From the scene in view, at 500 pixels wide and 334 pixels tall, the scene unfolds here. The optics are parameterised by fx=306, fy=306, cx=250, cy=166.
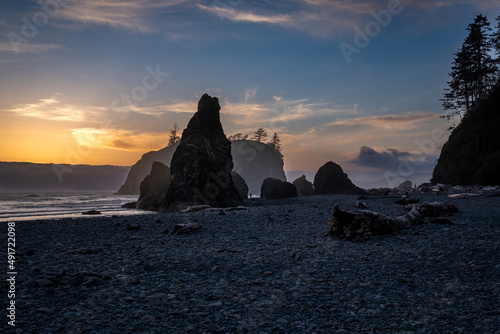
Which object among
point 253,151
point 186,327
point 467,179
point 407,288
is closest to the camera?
point 186,327

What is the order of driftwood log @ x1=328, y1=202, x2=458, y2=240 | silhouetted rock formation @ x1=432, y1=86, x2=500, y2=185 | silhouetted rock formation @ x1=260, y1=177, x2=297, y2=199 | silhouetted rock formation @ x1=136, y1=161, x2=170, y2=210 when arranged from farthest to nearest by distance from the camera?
silhouetted rock formation @ x1=260, y1=177, x2=297, y2=199
silhouetted rock formation @ x1=136, y1=161, x2=170, y2=210
silhouetted rock formation @ x1=432, y1=86, x2=500, y2=185
driftwood log @ x1=328, y1=202, x2=458, y2=240

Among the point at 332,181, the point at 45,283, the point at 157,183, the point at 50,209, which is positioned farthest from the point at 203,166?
the point at 332,181

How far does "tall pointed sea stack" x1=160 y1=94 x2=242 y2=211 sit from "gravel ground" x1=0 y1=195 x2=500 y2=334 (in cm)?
1542

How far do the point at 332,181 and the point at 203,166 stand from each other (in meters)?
25.1

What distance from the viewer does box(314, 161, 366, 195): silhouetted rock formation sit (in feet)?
146

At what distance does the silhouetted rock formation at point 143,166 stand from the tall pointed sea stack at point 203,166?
313ft

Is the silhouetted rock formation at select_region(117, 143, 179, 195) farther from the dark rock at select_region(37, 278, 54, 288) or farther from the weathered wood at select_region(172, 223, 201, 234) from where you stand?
the dark rock at select_region(37, 278, 54, 288)

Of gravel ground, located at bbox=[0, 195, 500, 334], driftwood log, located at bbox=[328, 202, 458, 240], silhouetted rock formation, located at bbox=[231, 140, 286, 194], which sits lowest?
gravel ground, located at bbox=[0, 195, 500, 334]

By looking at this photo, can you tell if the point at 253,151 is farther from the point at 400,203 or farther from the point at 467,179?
the point at 400,203

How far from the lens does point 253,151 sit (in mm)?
141125

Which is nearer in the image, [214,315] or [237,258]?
[214,315]

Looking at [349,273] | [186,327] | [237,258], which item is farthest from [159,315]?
[349,273]

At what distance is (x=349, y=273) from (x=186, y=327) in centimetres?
346

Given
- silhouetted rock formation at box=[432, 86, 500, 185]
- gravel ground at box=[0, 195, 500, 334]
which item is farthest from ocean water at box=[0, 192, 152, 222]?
silhouetted rock formation at box=[432, 86, 500, 185]
